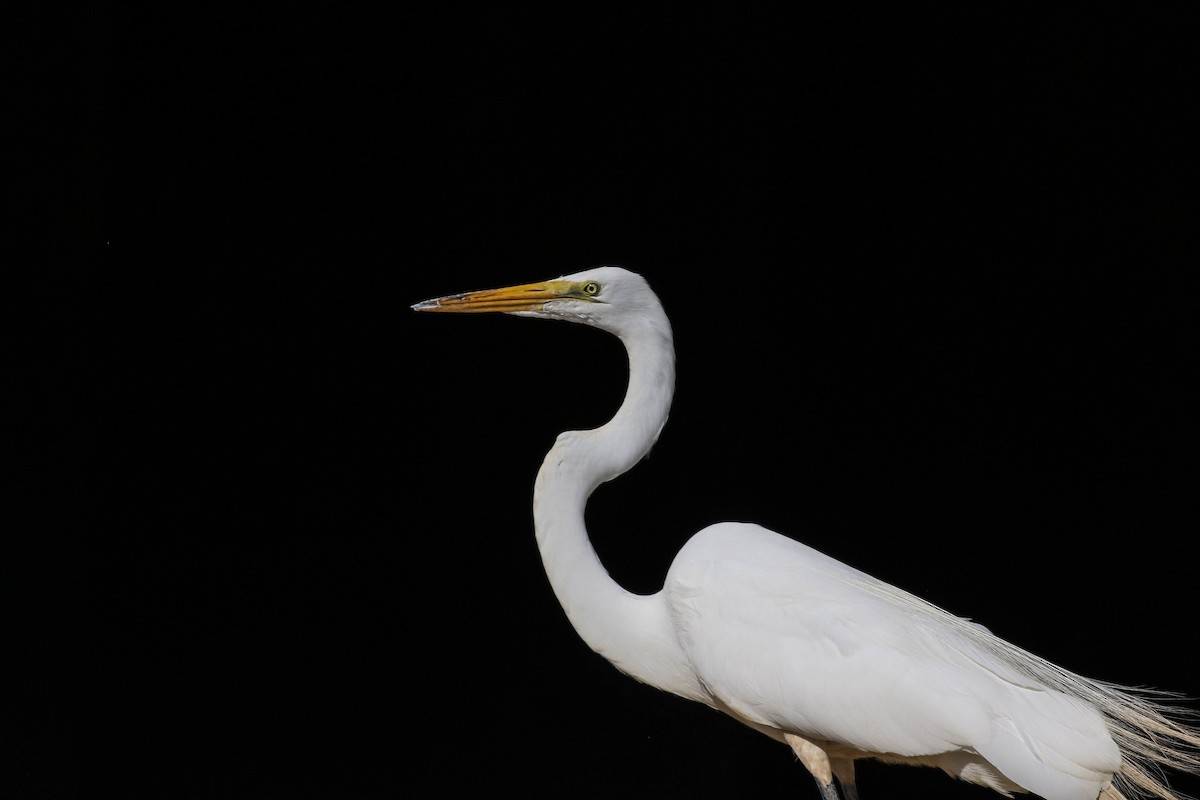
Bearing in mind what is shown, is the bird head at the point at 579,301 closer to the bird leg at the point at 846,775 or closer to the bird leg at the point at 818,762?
the bird leg at the point at 818,762

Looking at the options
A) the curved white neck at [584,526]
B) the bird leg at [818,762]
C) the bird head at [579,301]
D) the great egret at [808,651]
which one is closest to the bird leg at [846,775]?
the great egret at [808,651]

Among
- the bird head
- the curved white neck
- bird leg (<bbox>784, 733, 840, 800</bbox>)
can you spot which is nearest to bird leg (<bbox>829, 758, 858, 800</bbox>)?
bird leg (<bbox>784, 733, 840, 800</bbox>)

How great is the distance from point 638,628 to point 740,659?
263 mm

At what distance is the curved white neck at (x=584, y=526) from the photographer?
2.23 metres

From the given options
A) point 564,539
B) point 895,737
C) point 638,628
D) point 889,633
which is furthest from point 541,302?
point 895,737

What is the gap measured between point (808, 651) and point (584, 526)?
52 centimetres

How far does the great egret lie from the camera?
196 cm

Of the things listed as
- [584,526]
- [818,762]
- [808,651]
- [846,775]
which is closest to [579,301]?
[584,526]

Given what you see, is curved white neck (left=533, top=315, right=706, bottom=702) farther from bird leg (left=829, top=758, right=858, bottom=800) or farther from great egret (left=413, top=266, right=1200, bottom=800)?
bird leg (left=829, top=758, right=858, bottom=800)

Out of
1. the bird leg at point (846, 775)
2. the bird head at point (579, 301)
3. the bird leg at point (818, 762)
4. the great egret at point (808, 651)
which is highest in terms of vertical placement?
the bird head at point (579, 301)

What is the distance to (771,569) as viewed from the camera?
2186 mm

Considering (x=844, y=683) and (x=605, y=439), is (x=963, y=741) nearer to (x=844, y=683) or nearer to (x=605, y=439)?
(x=844, y=683)

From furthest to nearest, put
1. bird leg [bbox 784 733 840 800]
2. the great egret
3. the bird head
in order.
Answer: the bird head → bird leg [bbox 784 733 840 800] → the great egret

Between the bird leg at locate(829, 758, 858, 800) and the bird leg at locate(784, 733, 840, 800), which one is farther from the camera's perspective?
the bird leg at locate(829, 758, 858, 800)
